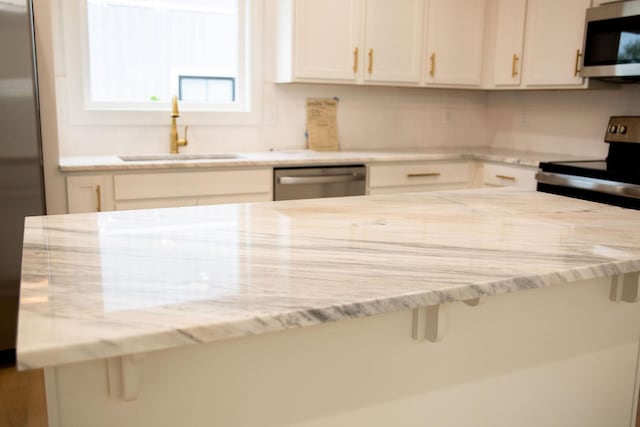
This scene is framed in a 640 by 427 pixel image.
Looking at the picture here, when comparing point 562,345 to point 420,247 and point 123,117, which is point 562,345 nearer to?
point 420,247

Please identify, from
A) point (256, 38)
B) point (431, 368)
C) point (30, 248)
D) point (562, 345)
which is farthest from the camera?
point (256, 38)

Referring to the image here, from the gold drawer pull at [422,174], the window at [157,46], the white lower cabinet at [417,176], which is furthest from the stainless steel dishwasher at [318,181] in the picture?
the window at [157,46]

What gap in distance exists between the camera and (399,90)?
427 cm

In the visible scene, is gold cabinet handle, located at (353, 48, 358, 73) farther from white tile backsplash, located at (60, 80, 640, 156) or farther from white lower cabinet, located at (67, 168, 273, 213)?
white lower cabinet, located at (67, 168, 273, 213)

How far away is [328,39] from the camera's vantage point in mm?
3561

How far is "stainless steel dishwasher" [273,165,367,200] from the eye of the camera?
10.8 ft

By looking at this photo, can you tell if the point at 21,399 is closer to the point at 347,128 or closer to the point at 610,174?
the point at 347,128

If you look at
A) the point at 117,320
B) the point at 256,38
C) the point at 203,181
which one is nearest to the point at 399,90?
the point at 256,38

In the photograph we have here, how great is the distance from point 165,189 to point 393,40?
1.80 meters

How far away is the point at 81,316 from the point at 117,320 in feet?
0.20

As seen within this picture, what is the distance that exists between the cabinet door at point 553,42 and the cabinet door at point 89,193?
2709mm

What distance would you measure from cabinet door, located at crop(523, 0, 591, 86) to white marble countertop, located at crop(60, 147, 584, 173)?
519 mm

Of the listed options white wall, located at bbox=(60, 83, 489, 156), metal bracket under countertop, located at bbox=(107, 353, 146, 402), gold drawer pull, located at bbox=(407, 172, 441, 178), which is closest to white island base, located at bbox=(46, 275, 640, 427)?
metal bracket under countertop, located at bbox=(107, 353, 146, 402)

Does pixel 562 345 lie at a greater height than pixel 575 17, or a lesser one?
→ lesser
